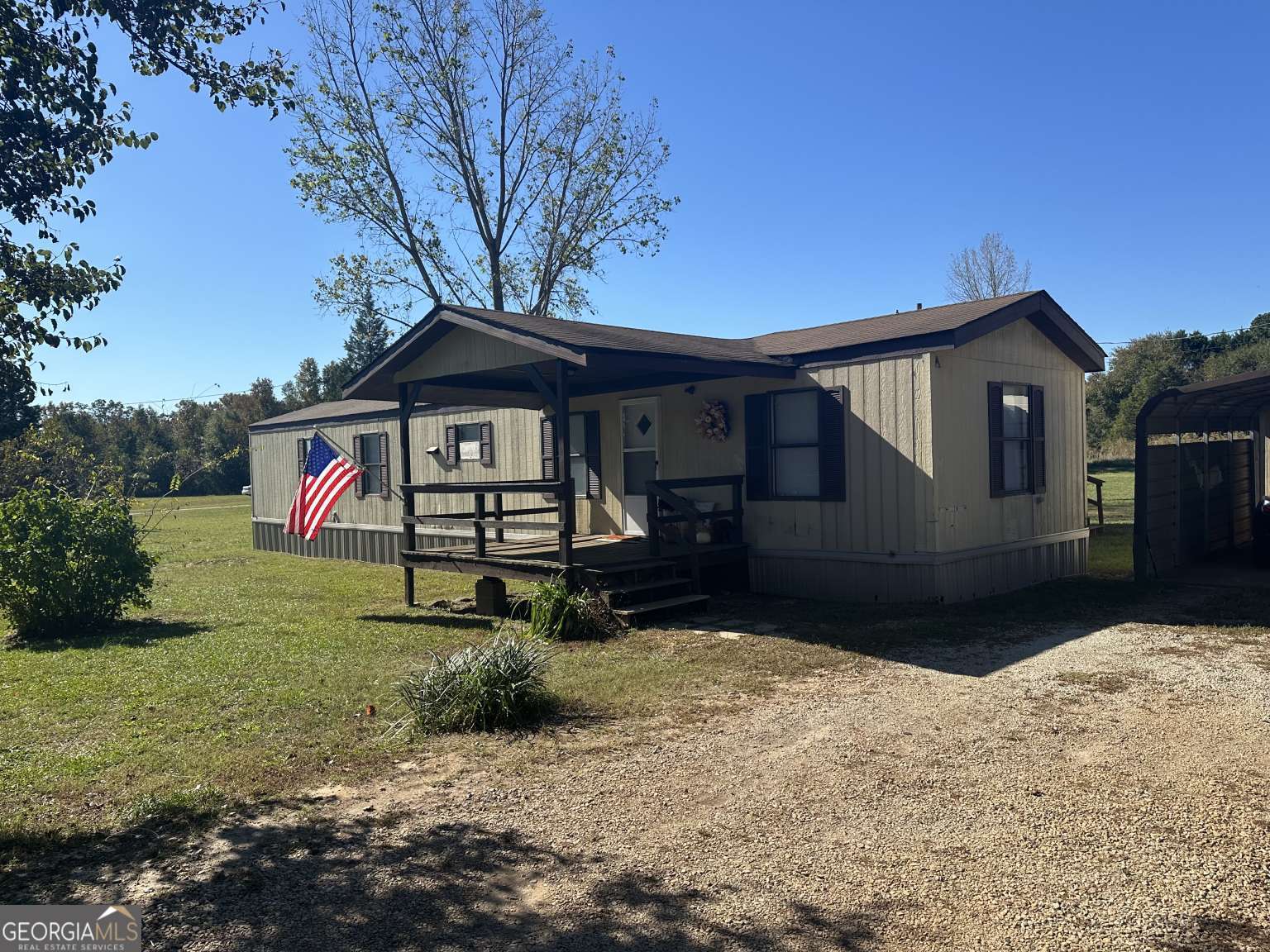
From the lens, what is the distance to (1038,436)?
428 inches

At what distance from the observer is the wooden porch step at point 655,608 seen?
8813 mm

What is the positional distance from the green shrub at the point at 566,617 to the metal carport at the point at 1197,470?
6.07 meters

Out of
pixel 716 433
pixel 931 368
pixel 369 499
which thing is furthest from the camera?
pixel 369 499

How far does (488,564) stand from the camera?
1015 cm

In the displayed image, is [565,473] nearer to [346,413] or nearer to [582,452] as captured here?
[582,452]

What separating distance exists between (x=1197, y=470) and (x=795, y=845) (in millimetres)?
11012

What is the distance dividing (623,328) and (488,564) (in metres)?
3.40

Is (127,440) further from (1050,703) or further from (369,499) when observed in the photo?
(1050,703)

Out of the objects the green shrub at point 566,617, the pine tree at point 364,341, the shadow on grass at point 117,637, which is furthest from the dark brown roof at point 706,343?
the pine tree at point 364,341

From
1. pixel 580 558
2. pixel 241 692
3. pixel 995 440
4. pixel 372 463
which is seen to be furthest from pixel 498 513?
pixel 372 463

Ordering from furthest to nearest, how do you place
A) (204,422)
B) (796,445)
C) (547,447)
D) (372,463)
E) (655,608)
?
(204,422)
(372,463)
(547,447)
(796,445)
(655,608)

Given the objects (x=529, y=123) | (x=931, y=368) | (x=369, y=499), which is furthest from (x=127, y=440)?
(x=931, y=368)

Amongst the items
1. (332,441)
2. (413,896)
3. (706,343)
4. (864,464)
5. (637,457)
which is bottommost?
(413,896)

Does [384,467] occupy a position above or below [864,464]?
above
